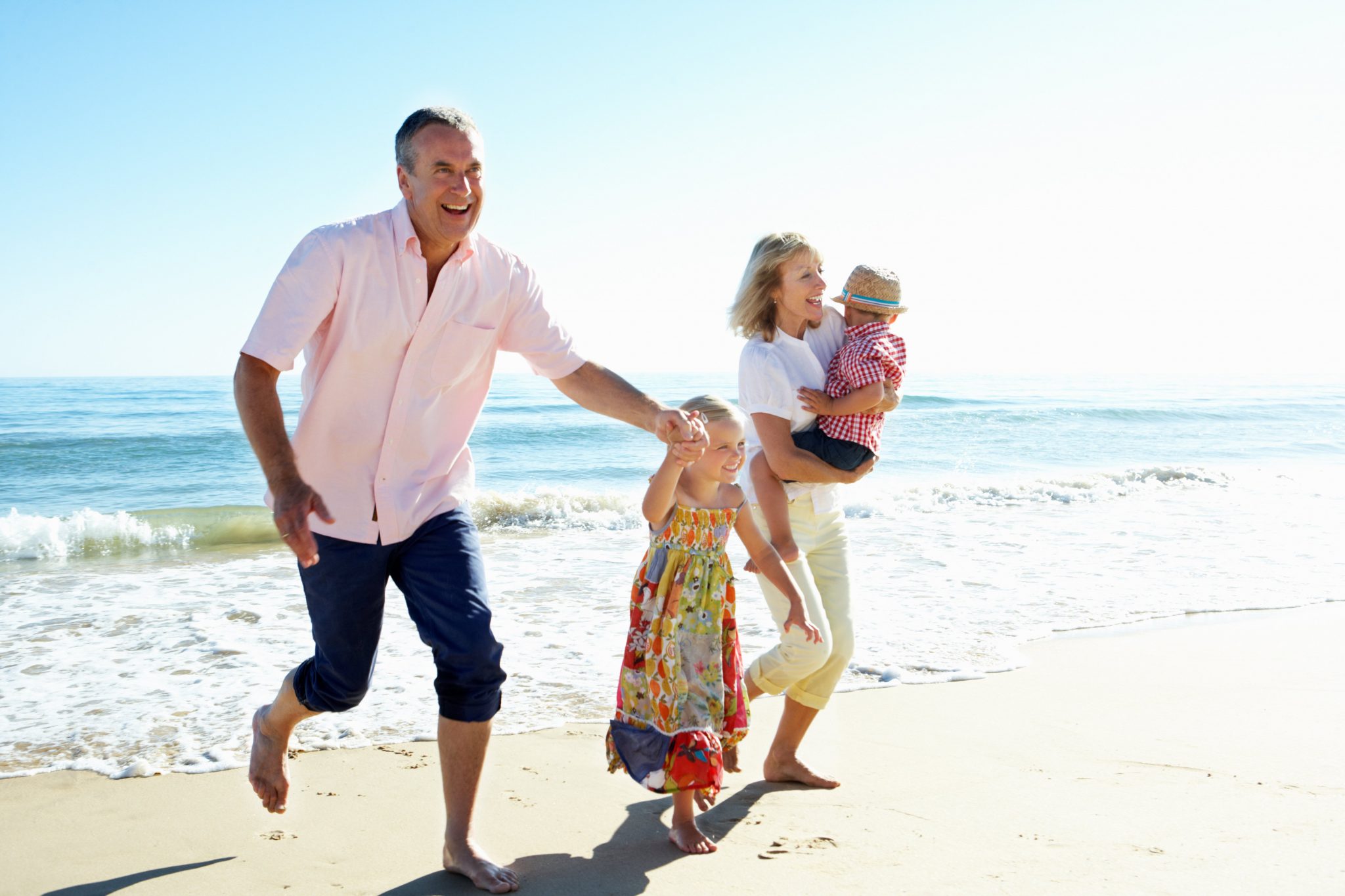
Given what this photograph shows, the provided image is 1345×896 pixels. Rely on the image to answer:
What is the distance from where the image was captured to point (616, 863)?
306cm

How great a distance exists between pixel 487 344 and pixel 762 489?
1.17 metres

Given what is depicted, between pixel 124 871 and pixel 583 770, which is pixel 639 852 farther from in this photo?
pixel 124 871

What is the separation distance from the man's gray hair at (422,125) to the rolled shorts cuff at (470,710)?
5.12 ft

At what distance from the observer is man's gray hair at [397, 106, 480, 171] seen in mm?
2830

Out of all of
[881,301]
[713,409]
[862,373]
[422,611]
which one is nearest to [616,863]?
[422,611]

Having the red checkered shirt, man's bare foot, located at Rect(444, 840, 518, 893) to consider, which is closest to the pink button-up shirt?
man's bare foot, located at Rect(444, 840, 518, 893)

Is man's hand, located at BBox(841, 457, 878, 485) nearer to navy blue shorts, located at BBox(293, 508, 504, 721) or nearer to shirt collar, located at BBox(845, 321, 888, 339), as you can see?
shirt collar, located at BBox(845, 321, 888, 339)

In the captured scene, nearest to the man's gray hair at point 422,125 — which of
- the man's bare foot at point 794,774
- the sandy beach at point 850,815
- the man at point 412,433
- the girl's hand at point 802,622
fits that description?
the man at point 412,433

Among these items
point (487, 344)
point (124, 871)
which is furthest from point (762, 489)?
point (124, 871)

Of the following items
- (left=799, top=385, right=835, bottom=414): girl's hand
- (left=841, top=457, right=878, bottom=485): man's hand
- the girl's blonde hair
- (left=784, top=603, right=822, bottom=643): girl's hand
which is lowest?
(left=784, top=603, right=822, bottom=643): girl's hand

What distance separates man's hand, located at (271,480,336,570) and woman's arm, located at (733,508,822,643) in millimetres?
1401

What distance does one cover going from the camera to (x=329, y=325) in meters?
2.83

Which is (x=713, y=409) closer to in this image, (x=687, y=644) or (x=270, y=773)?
(x=687, y=644)

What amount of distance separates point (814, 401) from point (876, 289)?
59cm
